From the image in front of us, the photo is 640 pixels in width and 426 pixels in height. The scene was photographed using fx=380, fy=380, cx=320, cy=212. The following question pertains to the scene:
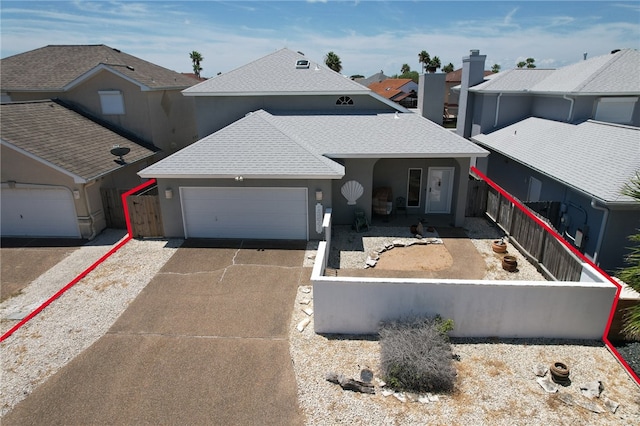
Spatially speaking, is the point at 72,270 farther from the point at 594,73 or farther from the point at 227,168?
the point at 594,73

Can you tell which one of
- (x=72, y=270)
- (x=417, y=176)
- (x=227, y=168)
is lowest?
(x=72, y=270)

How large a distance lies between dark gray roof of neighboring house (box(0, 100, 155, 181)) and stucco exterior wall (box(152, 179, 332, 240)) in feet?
10.5

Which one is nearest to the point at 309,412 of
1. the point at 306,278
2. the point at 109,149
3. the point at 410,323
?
the point at 410,323

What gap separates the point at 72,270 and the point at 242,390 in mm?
8579

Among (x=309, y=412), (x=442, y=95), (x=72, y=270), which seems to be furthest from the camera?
(x=442, y=95)

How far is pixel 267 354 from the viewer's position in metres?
8.44

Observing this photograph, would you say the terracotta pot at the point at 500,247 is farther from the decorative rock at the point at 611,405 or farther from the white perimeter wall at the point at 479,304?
the decorative rock at the point at 611,405

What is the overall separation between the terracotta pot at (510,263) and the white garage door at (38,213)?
15.7 m

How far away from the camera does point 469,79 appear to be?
2439cm

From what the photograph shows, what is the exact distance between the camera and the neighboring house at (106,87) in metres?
19.9

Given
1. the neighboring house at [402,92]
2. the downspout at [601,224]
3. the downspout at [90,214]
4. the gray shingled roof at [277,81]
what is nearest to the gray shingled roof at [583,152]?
the downspout at [601,224]

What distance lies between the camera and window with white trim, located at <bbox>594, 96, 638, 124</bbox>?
15711mm

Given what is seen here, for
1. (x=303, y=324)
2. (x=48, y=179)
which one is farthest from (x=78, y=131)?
(x=303, y=324)

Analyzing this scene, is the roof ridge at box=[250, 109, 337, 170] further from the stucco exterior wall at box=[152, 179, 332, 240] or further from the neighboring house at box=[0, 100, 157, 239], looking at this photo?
the neighboring house at box=[0, 100, 157, 239]
